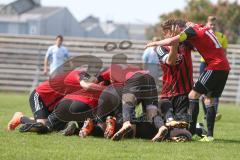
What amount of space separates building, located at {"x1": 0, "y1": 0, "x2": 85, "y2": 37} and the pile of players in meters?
49.2

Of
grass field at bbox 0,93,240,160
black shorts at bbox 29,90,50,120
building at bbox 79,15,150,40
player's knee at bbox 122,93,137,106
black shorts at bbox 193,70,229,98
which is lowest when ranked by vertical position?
building at bbox 79,15,150,40

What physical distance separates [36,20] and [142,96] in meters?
52.2

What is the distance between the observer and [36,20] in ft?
201

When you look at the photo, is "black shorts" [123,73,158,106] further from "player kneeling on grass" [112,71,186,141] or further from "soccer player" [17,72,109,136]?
"soccer player" [17,72,109,136]

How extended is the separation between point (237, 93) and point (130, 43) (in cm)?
433

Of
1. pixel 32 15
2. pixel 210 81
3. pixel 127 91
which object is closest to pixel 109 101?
pixel 127 91

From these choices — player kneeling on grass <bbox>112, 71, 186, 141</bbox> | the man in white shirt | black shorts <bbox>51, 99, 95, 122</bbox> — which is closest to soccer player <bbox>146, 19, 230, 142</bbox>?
player kneeling on grass <bbox>112, 71, 186, 141</bbox>

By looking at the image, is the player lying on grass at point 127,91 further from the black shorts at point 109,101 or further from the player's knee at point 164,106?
the player's knee at point 164,106

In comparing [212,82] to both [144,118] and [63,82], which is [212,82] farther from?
[63,82]

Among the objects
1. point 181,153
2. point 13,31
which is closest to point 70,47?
point 181,153

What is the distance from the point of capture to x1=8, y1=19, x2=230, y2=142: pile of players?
990 cm

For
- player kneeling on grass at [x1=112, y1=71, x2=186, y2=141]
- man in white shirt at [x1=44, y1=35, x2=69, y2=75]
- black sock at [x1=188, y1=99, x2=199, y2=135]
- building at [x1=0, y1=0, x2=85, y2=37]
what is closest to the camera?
player kneeling on grass at [x1=112, y1=71, x2=186, y2=141]

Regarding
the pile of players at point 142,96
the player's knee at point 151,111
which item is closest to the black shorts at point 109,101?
the pile of players at point 142,96

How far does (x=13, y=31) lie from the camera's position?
61062 millimetres
